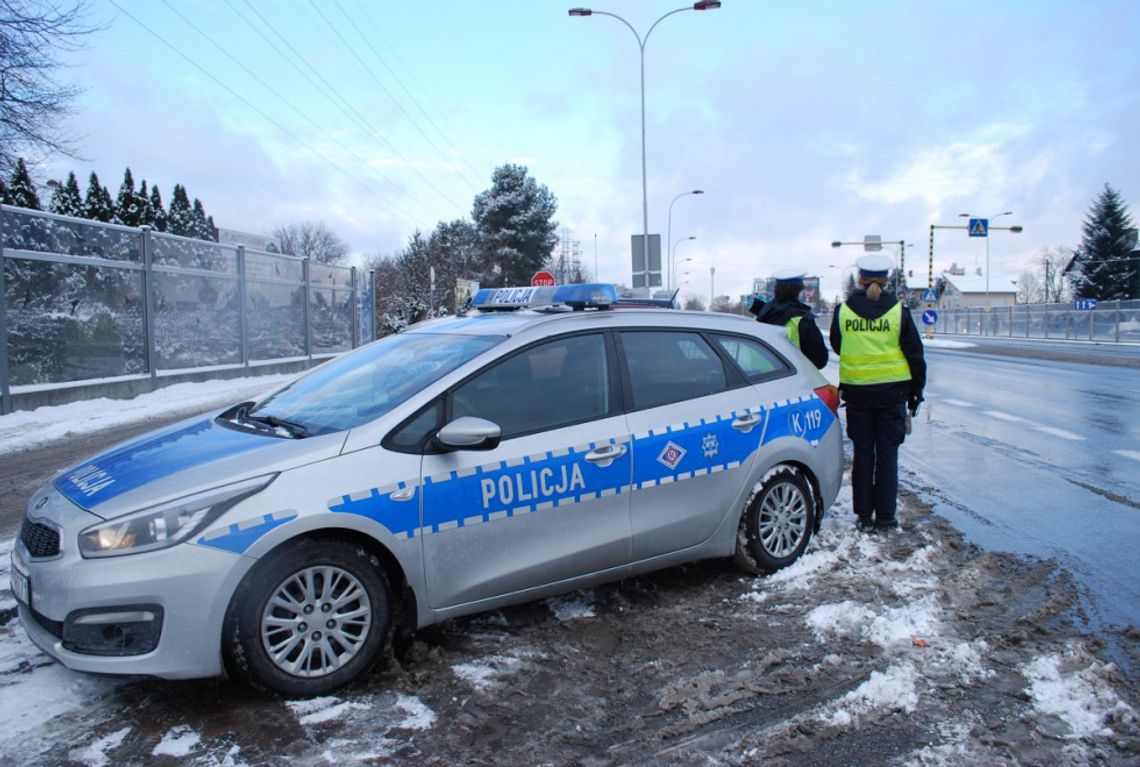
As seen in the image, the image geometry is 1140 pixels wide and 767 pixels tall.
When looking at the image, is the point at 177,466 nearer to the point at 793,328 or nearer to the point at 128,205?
the point at 793,328

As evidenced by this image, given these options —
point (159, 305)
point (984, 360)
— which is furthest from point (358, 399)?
point (984, 360)

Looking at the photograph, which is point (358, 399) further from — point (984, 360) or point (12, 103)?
point (984, 360)

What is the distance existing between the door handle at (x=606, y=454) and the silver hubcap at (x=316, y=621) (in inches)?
48.7

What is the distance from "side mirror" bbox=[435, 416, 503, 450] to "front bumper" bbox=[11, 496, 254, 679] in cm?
92

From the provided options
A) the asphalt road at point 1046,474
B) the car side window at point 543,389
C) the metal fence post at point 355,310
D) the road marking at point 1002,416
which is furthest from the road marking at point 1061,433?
the metal fence post at point 355,310

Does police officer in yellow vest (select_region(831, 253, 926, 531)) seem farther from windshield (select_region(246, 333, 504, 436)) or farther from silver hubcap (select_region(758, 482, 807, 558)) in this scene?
windshield (select_region(246, 333, 504, 436))

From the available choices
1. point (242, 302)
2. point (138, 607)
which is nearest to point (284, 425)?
point (138, 607)

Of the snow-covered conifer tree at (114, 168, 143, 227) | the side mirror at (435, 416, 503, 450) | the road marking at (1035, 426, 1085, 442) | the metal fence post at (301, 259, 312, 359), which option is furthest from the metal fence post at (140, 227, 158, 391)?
the snow-covered conifer tree at (114, 168, 143, 227)

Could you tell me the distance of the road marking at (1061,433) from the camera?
9.77 m

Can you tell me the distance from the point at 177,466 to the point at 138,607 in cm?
62

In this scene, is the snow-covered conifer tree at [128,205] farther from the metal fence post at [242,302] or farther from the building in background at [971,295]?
the building in background at [971,295]

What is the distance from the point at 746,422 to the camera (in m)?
4.65

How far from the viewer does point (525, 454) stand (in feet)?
12.4

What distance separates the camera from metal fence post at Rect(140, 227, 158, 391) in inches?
579
